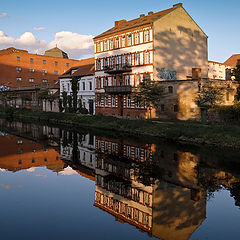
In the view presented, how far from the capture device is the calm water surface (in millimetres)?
9250

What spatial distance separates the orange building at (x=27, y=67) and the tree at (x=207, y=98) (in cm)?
5935

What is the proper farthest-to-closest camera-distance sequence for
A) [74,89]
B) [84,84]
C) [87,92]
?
1. [74,89]
2. [84,84]
3. [87,92]

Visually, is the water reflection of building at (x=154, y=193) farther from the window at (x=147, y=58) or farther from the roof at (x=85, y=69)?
the roof at (x=85, y=69)

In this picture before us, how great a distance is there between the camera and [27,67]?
81.0 m

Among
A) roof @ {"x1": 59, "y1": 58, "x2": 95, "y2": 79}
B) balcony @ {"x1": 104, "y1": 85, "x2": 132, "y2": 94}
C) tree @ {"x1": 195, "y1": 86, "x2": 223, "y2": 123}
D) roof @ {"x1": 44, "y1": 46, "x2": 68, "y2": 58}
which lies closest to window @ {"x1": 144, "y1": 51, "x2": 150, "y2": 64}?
balcony @ {"x1": 104, "y1": 85, "x2": 132, "y2": 94}

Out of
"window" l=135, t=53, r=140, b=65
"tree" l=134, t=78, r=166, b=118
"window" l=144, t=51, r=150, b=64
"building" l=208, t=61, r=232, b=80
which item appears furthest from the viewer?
"building" l=208, t=61, r=232, b=80

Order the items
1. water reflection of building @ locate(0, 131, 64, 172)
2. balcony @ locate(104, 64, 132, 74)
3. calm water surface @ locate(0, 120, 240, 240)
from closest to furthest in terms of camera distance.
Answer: calm water surface @ locate(0, 120, 240, 240) → water reflection of building @ locate(0, 131, 64, 172) → balcony @ locate(104, 64, 132, 74)

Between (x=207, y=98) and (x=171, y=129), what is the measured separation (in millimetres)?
6271

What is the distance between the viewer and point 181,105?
115 feet

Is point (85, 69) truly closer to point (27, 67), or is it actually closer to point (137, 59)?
point (137, 59)

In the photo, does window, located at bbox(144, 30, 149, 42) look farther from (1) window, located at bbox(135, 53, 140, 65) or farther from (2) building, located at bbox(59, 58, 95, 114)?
(2) building, located at bbox(59, 58, 95, 114)

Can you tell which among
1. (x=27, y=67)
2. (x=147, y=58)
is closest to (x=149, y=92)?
(x=147, y=58)

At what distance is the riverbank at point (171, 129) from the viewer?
23438 mm

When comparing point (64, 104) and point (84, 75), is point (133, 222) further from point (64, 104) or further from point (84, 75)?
point (64, 104)
